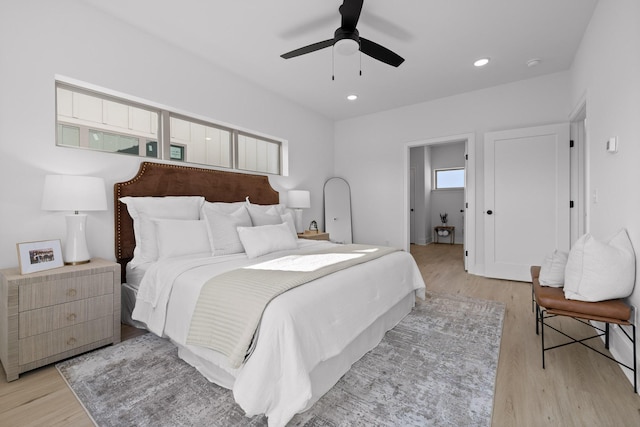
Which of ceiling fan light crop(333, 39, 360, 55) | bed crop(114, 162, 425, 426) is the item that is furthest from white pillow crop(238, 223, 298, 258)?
ceiling fan light crop(333, 39, 360, 55)

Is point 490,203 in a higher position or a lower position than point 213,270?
higher

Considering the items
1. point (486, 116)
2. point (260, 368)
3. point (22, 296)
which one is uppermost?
point (486, 116)

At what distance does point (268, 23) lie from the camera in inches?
110

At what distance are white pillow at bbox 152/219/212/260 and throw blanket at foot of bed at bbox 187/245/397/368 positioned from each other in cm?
82

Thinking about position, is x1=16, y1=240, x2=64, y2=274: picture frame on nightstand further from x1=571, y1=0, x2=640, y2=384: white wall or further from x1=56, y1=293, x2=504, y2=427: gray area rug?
x1=571, y1=0, x2=640, y2=384: white wall

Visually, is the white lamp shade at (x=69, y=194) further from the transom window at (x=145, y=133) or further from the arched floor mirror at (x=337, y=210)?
the arched floor mirror at (x=337, y=210)

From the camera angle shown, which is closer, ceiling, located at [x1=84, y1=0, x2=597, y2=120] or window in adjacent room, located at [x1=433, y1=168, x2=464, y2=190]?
ceiling, located at [x1=84, y1=0, x2=597, y2=120]

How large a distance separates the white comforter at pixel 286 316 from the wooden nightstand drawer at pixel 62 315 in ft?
0.76

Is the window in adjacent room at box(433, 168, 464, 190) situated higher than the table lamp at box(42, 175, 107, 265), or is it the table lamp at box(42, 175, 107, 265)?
the window in adjacent room at box(433, 168, 464, 190)

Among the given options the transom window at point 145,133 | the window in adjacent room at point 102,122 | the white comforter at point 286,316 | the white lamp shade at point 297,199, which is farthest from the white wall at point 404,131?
the window in adjacent room at point 102,122

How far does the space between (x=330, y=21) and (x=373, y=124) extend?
2893mm

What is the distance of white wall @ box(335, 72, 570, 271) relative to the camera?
4.00 meters

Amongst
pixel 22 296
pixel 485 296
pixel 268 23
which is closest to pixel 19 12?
pixel 268 23

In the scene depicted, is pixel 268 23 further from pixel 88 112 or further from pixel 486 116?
pixel 486 116
